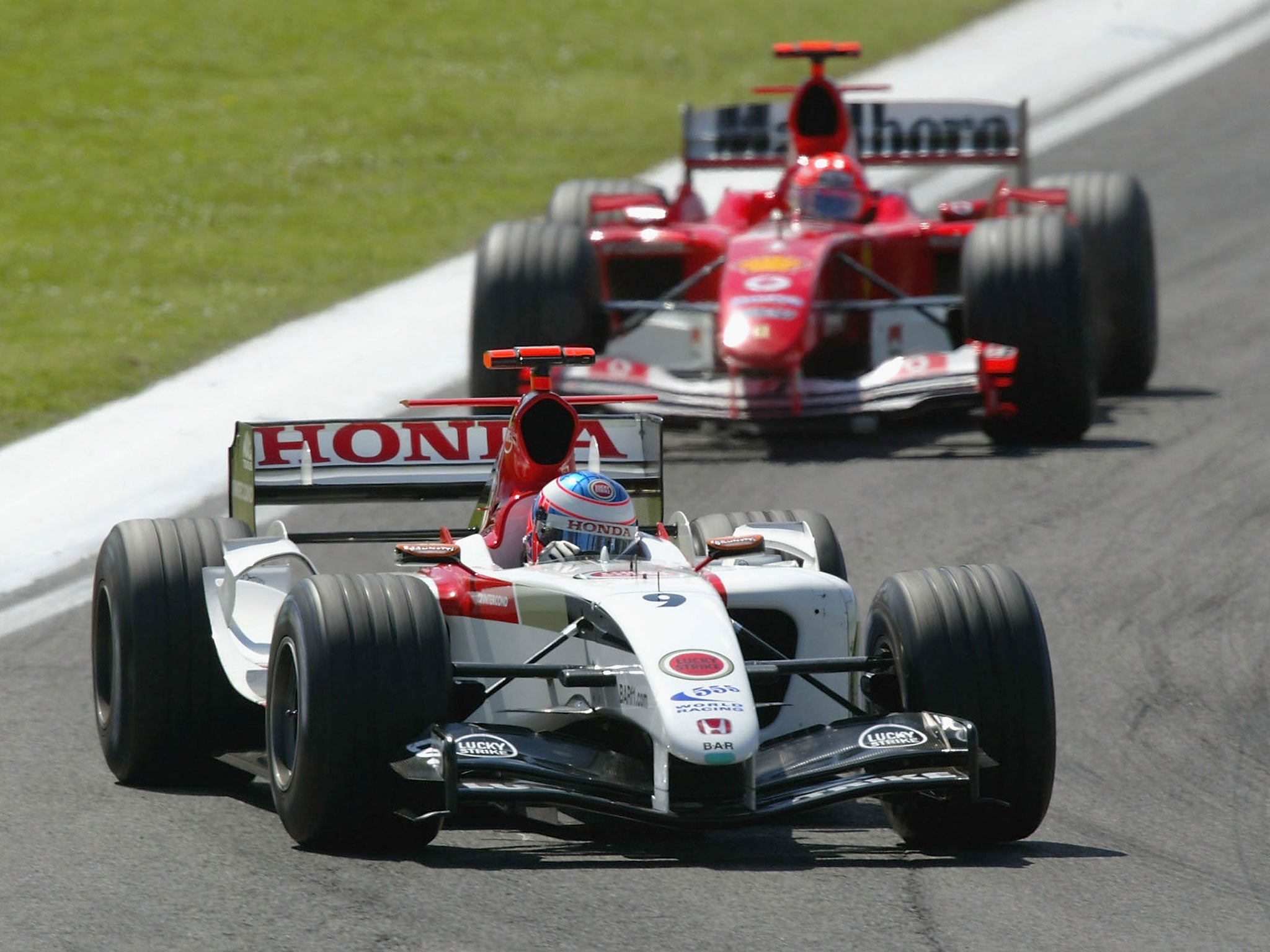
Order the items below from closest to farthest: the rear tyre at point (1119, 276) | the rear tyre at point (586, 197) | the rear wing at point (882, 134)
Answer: the rear tyre at point (1119, 276) → the rear wing at point (882, 134) → the rear tyre at point (586, 197)

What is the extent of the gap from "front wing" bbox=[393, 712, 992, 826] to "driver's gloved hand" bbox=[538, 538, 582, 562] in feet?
3.17

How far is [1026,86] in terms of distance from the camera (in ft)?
87.2

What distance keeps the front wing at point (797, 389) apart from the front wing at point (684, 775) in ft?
23.7

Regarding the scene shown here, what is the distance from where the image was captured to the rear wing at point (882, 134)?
57.5 ft

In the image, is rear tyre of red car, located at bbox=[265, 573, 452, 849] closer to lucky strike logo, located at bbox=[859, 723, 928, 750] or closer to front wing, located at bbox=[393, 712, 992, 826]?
front wing, located at bbox=[393, 712, 992, 826]

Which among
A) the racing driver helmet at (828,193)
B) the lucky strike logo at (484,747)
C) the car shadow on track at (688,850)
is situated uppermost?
the lucky strike logo at (484,747)

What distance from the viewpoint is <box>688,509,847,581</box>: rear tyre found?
9.20 m

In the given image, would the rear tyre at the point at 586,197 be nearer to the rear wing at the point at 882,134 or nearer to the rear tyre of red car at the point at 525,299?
the rear wing at the point at 882,134

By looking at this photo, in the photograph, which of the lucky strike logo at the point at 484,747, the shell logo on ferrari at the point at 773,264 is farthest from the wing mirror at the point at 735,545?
the shell logo on ferrari at the point at 773,264

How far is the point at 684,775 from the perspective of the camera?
7.22 metres

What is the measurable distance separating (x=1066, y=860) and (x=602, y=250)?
9874 millimetres

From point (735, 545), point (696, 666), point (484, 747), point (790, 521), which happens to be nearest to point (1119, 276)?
point (790, 521)

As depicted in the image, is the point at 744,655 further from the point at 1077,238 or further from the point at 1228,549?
the point at 1077,238

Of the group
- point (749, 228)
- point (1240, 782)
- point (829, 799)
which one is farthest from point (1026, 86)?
point (829, 799)
